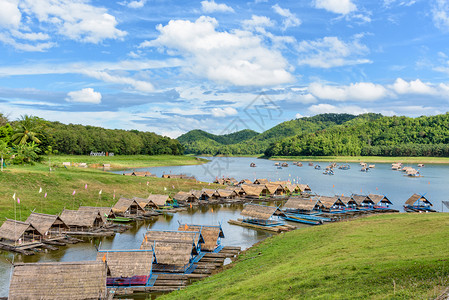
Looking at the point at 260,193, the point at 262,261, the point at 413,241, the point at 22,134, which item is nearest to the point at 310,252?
the point at 262,261

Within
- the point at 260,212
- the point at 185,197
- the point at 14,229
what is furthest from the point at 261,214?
the point at 14,229

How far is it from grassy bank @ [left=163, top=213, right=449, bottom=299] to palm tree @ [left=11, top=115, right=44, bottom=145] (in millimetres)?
66763

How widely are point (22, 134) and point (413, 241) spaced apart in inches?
3159

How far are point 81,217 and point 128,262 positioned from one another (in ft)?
60.8

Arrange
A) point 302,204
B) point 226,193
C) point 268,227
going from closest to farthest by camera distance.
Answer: point 268,227
point 302,204
point 226,193

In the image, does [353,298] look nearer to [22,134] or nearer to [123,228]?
[123,228]

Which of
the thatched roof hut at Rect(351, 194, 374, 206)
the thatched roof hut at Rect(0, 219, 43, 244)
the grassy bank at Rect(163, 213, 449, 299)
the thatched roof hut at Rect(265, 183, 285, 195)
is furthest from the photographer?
the thatched roof hut at Rect(265, 183, 285, 195)

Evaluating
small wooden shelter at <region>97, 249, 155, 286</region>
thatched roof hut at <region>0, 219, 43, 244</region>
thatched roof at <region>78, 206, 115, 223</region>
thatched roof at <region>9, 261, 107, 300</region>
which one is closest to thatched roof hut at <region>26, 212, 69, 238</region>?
thatched roof hut at <region>0, 219, 43, 244</region>

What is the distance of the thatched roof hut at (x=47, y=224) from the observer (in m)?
36.4

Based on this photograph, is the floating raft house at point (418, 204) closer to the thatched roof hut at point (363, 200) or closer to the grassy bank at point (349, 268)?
the thatched roof hut at point (363, 200)

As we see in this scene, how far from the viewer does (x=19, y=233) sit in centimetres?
3319

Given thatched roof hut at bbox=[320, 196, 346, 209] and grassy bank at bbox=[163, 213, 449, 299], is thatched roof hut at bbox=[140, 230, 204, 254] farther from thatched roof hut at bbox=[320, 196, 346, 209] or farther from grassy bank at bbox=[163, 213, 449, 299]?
thatched roof hut at bbox=[320, 196, 346, 209]

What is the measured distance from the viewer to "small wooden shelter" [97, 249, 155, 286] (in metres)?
A: 24.9

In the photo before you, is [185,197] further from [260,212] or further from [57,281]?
[57,281]
